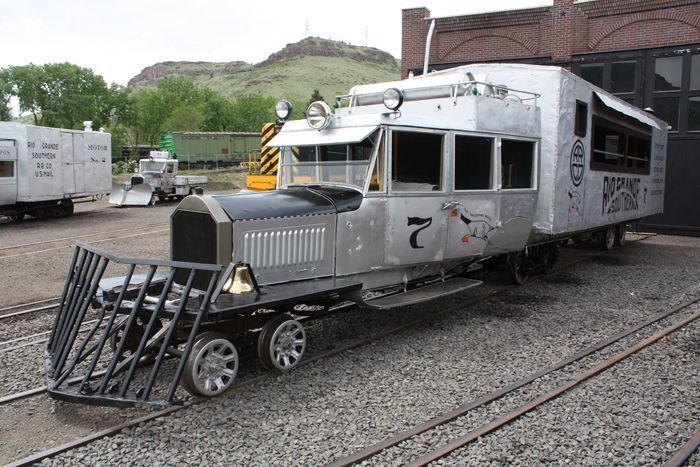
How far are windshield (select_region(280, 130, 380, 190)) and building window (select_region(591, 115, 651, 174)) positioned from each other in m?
5.59

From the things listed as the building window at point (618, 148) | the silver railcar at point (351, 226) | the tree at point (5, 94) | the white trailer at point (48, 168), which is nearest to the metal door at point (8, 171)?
the white trailer at point (48, 168)

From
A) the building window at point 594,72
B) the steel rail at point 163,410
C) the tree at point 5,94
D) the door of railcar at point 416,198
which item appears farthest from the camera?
the tree at point 5,94

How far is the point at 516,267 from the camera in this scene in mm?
9414

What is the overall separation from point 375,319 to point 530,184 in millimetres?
3144

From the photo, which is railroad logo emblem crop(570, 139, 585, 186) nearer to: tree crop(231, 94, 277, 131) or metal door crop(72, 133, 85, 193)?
metal door crop(72, 133, 85, 193)

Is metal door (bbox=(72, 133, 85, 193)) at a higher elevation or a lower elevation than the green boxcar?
lower

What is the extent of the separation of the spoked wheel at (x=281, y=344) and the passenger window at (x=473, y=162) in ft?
9.73

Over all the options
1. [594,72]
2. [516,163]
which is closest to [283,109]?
[516,163]

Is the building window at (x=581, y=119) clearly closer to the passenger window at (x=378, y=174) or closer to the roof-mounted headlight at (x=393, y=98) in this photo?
the roof-mounted headlight at (x=393, y=98)

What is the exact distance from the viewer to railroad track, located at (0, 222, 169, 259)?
504 inches

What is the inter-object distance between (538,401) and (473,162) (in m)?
3.45

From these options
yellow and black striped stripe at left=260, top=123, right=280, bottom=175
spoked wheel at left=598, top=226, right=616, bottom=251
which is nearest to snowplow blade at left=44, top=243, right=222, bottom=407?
spoked wheel at left=598, top=226, right=616, bottom=251

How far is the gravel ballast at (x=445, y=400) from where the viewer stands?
4.13 m

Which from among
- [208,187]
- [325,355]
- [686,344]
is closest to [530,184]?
[686,344]
